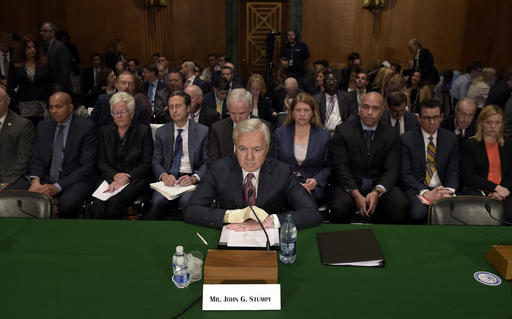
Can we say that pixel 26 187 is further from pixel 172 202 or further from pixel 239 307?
pixel 239 307

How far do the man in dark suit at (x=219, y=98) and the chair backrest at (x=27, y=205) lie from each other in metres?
3.18

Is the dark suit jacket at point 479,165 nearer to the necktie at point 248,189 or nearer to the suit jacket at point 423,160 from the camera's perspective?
the suit jacket at point 423,160

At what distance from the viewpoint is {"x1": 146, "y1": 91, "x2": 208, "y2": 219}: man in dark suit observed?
13.3 ft

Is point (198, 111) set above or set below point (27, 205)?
above

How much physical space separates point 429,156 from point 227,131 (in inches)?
79.7

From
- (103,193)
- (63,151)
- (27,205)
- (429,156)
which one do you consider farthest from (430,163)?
(63,151)

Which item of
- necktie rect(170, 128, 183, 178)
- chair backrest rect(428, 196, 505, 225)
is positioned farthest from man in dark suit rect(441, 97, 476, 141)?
necktie rect(170, 128, 183, 178)

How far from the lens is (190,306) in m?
1.70

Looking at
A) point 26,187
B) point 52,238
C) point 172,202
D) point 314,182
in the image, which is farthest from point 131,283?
point 26,187

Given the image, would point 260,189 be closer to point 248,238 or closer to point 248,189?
point 248,189

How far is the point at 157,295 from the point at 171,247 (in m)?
0.43

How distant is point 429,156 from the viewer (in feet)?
13.0

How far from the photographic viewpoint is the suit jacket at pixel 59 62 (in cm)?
625

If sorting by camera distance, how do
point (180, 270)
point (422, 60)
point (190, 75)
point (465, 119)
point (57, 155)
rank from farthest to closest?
1. point (422, 60)
2. point (190, 75)
3. point (465, 119)
4. point (57, 155)
5. point (180, 270)
